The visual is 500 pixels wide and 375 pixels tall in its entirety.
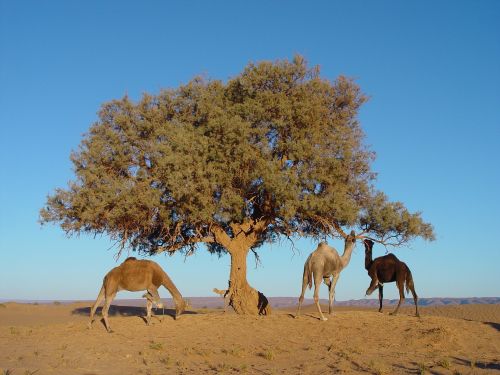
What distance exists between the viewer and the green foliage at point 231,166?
22.1 meters

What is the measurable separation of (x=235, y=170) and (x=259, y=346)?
25.4 ft

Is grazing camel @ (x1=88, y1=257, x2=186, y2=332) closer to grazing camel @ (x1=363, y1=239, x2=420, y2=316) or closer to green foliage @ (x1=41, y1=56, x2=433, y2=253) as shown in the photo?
green foliage @ (x1=41, y1=56, x2=433, y2=253)

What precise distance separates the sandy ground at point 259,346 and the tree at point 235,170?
400cm

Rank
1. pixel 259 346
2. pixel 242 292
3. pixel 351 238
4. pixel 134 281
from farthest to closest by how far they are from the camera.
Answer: pixel 242 292, pixel 351 238, pixel 134 281, pixel 259 346

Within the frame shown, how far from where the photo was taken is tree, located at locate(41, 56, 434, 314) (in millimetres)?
22109

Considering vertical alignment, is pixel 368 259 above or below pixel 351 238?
below

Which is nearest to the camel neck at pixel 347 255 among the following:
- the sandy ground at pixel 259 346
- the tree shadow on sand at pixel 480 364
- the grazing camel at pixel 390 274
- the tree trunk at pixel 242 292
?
the grazing camel at pixel 390 274

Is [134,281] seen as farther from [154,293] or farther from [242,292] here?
[242,292]

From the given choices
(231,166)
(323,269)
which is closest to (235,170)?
(231,166)

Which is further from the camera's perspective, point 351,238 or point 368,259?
point 368,259

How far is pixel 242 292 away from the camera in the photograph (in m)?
24.1

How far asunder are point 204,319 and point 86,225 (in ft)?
21.4

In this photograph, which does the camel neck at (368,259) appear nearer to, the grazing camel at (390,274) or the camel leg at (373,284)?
the grazing camel at (390,274)

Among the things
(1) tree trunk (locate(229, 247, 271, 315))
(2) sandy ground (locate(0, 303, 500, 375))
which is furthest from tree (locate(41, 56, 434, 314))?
(2) sandy ground (locate(0, 303, 500, 375))
